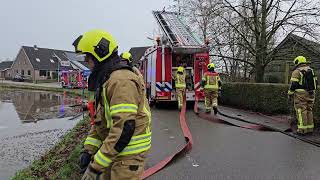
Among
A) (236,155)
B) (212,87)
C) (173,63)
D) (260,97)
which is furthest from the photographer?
(173,63)

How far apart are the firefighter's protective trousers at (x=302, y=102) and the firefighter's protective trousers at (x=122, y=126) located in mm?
6288

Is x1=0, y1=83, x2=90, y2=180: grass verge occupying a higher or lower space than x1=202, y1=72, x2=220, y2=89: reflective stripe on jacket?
lower

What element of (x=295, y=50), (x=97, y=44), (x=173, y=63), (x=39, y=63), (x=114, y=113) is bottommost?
(x=114, y=113)

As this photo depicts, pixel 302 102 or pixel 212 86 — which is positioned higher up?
pixel 212 86

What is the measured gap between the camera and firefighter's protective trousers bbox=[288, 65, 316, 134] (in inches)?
330

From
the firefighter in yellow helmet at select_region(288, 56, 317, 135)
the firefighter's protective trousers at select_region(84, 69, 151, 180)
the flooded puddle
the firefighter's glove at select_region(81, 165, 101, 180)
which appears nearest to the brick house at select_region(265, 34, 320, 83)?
the firefighter in yellow helmet at select_region(288, 56, 317, 135)

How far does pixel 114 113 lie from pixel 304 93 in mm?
6741

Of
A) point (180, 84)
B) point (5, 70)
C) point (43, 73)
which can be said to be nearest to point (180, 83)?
point (180, 84)

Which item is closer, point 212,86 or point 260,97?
point 212,86

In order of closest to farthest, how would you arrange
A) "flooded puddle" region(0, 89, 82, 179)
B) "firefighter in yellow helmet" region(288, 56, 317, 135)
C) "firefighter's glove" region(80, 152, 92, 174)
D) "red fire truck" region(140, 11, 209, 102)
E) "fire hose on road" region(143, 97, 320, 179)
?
"firefighter's glove" region(80, 152, 92, 174), "fire hose on road" region(143, 97, 320, 179), "firefighter in yellow helmet" region(288, 56, 317, 135), "flooded puddle" region(0, 89, 82, 179), "red fire truck" region(140, 11, 209, 102)

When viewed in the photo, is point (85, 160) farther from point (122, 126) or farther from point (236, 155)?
point (236, 155)

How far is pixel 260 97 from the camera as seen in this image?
13477 mm

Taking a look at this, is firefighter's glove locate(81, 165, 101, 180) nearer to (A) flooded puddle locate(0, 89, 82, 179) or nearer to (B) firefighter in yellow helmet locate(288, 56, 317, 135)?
(A) flooded puddle locate(0, 89, 82, 179)

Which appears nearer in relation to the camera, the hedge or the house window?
the hedge
